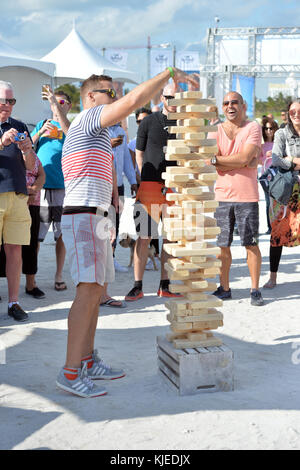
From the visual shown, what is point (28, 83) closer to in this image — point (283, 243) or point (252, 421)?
point (283, 243)

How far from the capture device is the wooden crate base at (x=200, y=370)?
349 cm

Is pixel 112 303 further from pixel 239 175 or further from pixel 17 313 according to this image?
pixel 239 175

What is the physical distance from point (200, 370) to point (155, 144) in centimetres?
293

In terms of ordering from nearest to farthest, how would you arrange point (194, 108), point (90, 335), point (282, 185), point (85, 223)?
1. point (85, 223)
2. point (194, 108)
3. point (90, 335)
4. point (282, 185)

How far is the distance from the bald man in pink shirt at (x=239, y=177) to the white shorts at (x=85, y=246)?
240 cm

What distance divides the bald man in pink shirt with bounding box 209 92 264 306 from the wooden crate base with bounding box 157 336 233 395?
222cm

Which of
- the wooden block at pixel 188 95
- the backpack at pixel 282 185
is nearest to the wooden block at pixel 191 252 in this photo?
the wooden block at pixel 188 95

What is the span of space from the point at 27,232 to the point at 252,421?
2.99 metres

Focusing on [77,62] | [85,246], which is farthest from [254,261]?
[77,62]

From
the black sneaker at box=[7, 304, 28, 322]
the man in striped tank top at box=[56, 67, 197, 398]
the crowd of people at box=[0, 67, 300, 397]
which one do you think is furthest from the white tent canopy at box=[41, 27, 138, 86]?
the man in striped tank top at box=[56, 67, 197, 398]

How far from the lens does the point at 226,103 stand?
18.2 ft

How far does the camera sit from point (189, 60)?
29.1 metres

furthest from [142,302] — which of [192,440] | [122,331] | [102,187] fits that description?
[192,440]

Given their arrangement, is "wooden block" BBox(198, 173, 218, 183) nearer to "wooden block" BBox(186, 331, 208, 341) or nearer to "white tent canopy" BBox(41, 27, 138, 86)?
"wooden block" BBox(186, 331, 208, 341)
